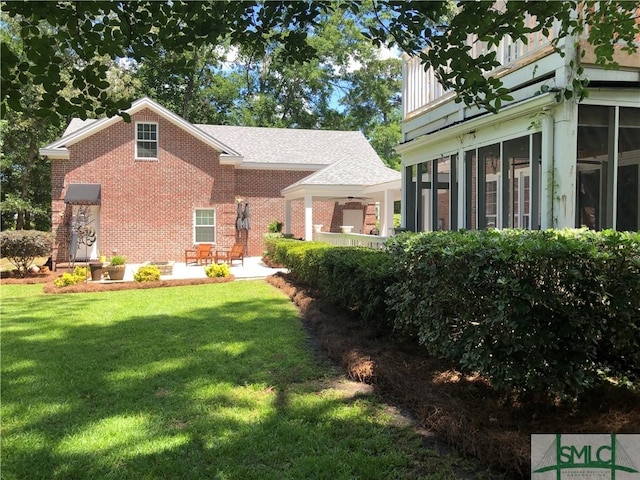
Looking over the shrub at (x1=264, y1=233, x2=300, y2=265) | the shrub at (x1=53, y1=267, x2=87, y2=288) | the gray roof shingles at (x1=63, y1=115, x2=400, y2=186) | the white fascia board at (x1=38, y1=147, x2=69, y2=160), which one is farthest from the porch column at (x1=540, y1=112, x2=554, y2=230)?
the white fascia board at (x1=38, y1=147, x2=69, y2=160)

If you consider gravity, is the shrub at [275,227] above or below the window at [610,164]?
below

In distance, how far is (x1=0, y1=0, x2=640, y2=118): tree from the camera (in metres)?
2.63

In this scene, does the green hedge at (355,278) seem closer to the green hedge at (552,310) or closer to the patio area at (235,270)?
the green hedge at (552,310)

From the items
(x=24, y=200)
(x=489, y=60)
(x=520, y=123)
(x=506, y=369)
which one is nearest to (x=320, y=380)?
(x=506, y=369)

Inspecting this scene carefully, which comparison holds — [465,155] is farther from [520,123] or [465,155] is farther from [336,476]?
[336,476]

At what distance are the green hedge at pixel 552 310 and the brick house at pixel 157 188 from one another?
561 inches

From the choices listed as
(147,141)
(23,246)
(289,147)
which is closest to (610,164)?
(23,246)

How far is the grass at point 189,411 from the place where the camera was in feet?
10.5

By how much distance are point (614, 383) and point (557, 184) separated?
2620 millimetres

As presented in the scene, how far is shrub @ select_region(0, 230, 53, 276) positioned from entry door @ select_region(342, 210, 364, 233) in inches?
516

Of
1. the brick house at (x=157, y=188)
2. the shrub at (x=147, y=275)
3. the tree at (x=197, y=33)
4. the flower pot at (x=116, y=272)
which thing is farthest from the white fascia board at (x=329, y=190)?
A: the tree at (x=197, y=33)

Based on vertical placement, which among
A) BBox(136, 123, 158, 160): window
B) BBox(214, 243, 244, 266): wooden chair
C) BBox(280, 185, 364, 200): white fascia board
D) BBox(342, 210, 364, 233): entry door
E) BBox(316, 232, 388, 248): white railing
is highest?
BBox(136, 123, 158, 160): window

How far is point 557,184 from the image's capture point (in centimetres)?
576

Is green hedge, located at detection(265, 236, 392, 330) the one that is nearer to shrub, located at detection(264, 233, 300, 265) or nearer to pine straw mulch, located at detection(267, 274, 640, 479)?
pine straw mulch, located at detection(267, 274, 640, 479)
